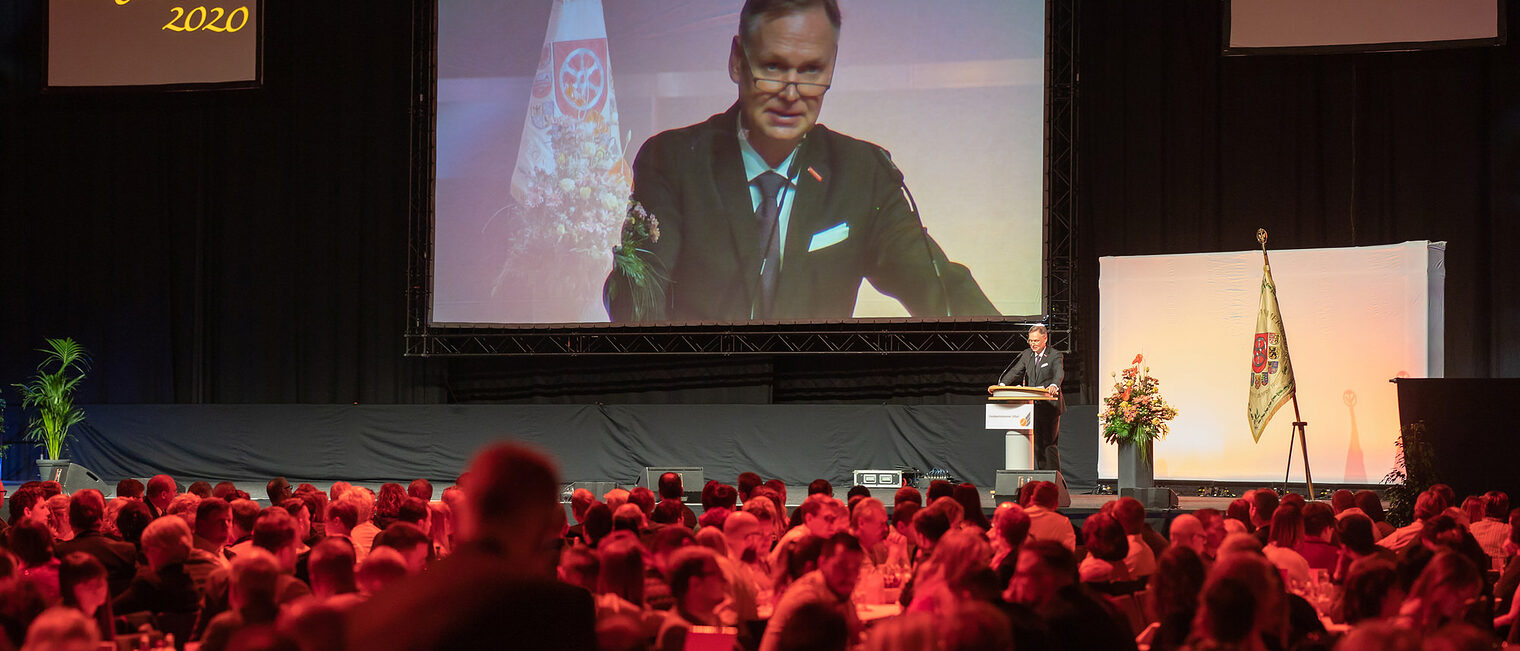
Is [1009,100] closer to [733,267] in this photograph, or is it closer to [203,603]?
[733,267]

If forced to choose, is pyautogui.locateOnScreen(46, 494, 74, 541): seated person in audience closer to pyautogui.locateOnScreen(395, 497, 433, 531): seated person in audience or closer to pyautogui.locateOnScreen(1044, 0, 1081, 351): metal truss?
pyautogui.locateOnScreen(395, 497, 433, 531): seated person in audience

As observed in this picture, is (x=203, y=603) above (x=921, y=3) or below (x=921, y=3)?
below

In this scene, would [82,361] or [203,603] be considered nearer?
[203,603]

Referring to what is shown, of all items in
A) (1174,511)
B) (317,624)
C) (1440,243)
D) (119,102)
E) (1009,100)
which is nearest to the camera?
(317,624)

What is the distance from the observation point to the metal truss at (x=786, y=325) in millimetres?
13984

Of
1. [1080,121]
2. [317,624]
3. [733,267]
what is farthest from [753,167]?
[317,624]

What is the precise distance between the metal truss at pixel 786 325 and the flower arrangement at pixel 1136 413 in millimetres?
1899

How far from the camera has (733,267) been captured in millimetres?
14633

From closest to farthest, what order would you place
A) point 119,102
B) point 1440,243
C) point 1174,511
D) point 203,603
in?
point 203,603, point 1174,511, point 1440,243, point 119,102

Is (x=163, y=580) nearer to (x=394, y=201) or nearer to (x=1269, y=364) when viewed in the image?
(x=1269, y=364)

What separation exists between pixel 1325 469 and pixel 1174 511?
3452 millimetres

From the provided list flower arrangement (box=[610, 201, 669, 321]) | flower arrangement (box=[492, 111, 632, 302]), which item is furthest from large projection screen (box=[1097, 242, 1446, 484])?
flower arrangement (box=[492, 111, 632, 302])

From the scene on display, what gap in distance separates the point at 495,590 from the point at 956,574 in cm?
206

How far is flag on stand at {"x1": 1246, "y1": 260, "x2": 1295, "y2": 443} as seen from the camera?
12336mm
